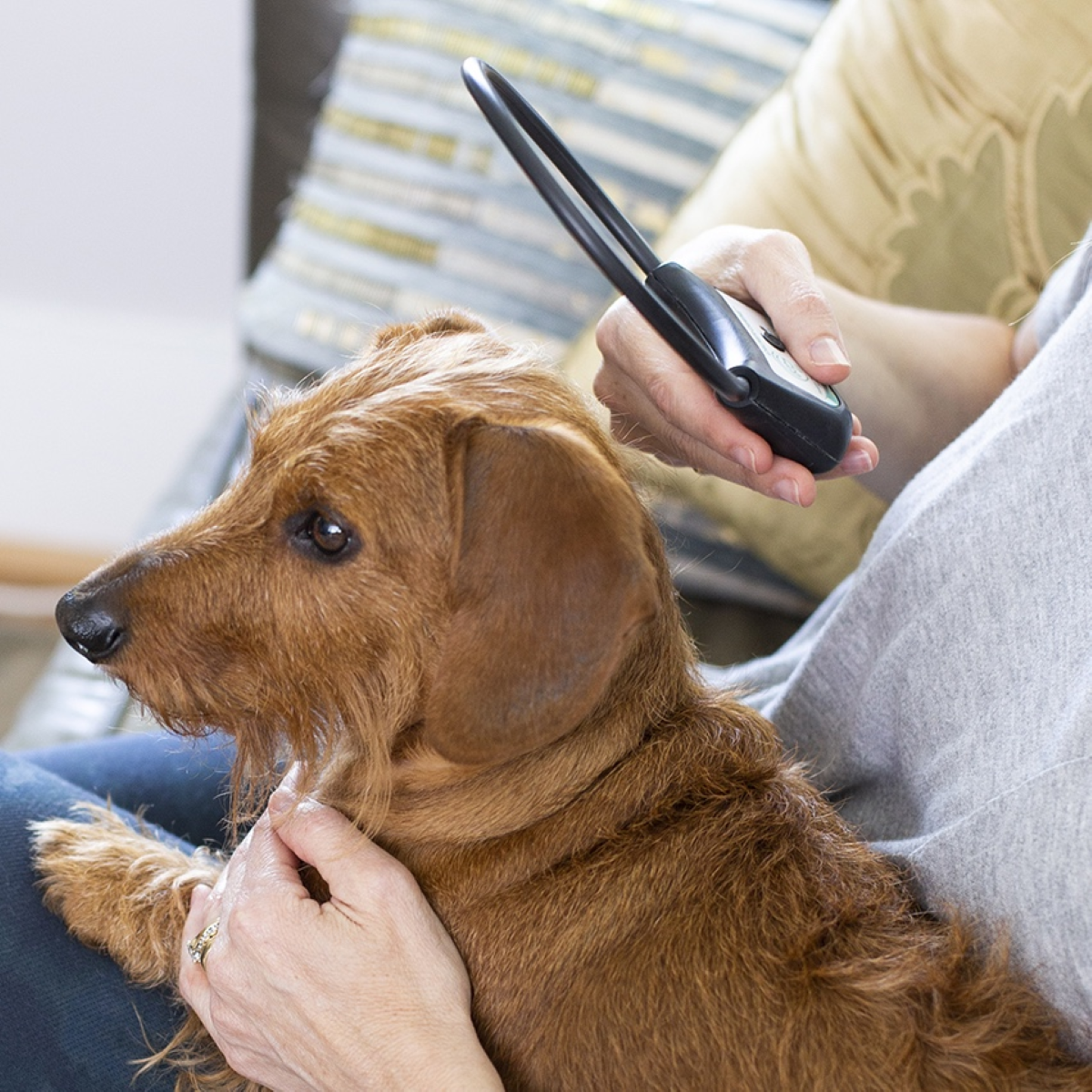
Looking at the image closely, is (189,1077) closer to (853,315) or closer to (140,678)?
(140,678)

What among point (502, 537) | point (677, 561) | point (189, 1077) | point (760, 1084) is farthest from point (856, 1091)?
point (677, 561)

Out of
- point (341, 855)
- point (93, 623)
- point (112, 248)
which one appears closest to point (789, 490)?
point (341, 855)

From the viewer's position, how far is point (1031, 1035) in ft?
3.36

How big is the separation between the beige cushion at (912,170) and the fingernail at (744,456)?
570mm

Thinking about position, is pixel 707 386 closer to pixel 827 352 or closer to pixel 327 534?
pixel 827 352

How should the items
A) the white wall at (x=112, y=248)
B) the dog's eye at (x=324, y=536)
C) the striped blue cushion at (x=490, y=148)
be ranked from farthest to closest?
1. the white wall at (x=112, y=248)
2. the striped blue cushion at (x=490, y=148)
3. the dog's eye at (x=324, y=536)

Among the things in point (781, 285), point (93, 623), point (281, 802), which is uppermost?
point (781, 285)

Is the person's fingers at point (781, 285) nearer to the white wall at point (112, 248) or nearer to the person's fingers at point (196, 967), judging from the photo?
the person's fingers at point (196, 967)

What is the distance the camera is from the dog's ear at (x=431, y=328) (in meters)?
1.26

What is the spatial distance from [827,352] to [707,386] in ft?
0.42

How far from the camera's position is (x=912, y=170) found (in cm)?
195

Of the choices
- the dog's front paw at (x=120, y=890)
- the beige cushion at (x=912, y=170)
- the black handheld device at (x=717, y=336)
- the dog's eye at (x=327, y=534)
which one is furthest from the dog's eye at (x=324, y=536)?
the beige cushion at (x=912, y=170)

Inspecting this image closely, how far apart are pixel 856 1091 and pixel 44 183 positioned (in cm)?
379

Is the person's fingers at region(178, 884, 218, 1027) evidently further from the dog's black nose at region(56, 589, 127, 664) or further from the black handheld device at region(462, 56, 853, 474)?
the black handheld device at region(462, 56, 853, 474)
